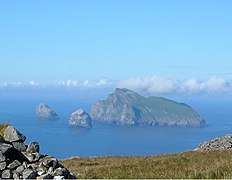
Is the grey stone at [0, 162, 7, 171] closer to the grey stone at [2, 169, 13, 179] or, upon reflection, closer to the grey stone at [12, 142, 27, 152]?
the grey stone at [2, 169, 13, 179]

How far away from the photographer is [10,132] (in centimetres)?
1620

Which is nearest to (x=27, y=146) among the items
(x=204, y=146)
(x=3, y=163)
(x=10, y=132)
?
(x=10, y=132)

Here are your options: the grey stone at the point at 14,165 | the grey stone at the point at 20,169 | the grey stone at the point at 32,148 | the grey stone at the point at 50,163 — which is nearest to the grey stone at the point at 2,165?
the grey stone at the point at 14,165

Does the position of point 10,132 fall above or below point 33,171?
above

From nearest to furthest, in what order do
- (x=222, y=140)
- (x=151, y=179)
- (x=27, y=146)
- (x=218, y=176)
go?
(x=218, y=176)
(x=151, y=179)
(x=27, y=146)
(x=222, y=140)

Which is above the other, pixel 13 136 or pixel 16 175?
pixel 13 136

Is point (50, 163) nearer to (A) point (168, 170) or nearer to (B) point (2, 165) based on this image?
(B) point (2, 165)

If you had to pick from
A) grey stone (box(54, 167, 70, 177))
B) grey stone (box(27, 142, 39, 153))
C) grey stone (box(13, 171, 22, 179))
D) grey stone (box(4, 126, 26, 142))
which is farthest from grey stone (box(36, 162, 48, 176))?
grey stone (box(4, 126, 26, 142))

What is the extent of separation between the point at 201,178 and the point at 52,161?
4.37 m

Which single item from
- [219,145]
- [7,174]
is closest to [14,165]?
[7,174]

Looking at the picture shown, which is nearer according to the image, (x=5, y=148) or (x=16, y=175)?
(x=16, y=175)

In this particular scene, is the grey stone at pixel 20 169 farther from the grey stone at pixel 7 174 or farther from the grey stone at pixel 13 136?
the grey stone at pixel 13 136

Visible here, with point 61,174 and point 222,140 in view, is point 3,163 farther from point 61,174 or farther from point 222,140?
point 222,140

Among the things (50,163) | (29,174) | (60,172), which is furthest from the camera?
(50,163)
